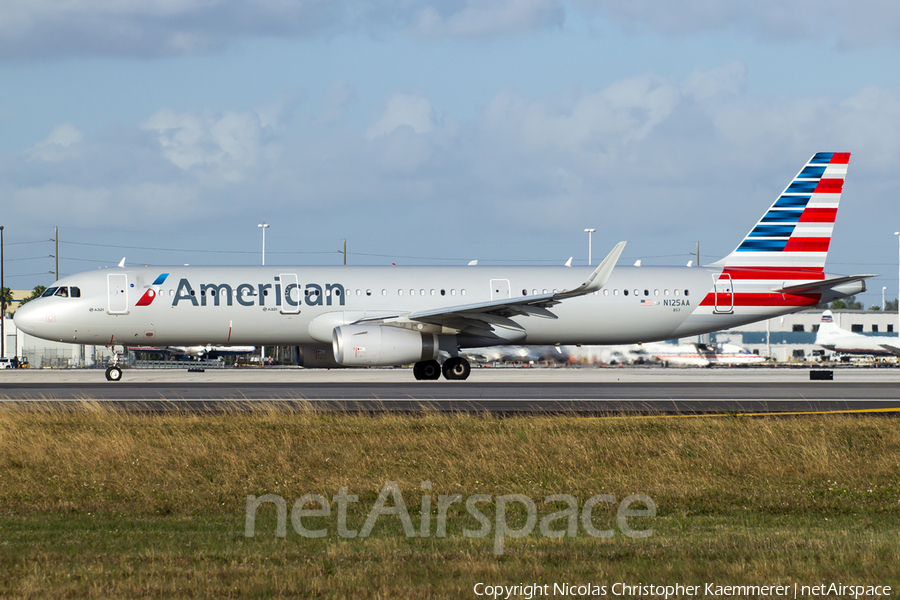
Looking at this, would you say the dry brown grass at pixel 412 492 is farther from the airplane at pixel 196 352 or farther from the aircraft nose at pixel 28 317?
the airplane at pixel 196 352

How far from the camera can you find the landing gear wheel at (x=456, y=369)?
3117cm

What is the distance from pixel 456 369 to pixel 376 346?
158 inches

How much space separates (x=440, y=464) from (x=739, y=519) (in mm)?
4206

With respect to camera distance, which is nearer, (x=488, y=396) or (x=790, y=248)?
(x=488, y=396)

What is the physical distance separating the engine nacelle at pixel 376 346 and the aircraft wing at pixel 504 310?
1063 mm

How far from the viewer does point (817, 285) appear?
32844 mm

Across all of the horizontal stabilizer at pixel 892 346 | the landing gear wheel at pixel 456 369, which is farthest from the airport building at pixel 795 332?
the landing gear wheel at pixel 456 369

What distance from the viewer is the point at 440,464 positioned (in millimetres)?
12094

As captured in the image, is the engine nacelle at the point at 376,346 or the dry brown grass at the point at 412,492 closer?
the dry brown grass at the point at 412,492
